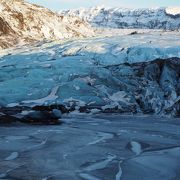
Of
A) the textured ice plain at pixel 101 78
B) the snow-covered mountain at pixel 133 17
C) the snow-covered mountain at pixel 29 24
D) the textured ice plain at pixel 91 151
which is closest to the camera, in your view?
the textured ice plain at pixel 91 151

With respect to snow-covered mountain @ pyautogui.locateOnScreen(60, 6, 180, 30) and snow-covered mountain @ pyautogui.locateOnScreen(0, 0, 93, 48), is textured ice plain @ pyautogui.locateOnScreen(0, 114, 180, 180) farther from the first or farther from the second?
snow-covered mountain @ pyautogui.locateOnScreen(60, 6, 180, 30)

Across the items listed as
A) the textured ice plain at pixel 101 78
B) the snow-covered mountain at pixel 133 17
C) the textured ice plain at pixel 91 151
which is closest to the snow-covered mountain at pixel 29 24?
the textured ice plain at pixel 101 78

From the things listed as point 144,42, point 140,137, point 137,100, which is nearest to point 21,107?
point 137,100

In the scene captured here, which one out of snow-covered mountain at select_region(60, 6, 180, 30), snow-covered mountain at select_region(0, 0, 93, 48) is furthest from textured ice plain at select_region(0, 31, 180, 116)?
snow-covered mountain at select_region(60, 6, 180, 30)

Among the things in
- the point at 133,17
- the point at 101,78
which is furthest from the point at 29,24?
the point at 133,17

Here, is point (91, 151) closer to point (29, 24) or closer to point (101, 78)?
point (101, 78)

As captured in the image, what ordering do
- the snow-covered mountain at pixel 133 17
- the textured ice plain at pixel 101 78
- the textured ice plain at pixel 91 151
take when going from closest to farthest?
the textured ice plain at pixel 91 151, the textured ice plain at pixel 101 78, the snow-covered mountain at pixel 133 17

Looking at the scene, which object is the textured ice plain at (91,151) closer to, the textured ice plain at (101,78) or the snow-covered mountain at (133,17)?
the textured ice plain at (101,78)
